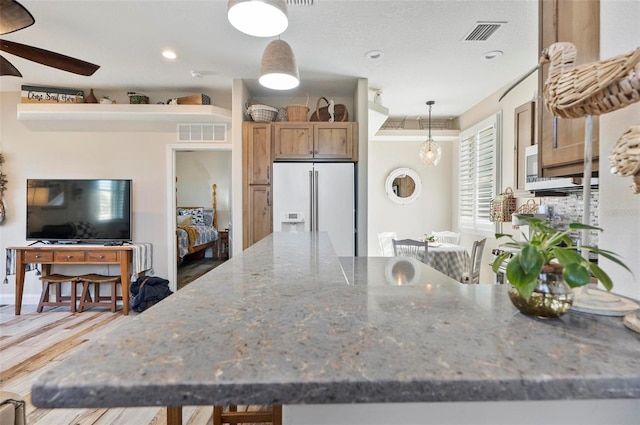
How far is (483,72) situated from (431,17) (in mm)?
1403

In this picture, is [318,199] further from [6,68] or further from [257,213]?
[6,68]

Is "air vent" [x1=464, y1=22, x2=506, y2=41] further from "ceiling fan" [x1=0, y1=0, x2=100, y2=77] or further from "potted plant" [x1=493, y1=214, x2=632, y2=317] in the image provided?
"ceiling fan" [x1=0, y1=0, x2=100, y2=77]

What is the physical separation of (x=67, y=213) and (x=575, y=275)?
16.5 feet

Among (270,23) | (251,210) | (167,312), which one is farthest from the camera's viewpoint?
(251,210)

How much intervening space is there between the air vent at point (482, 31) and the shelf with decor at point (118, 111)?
9.21 feet

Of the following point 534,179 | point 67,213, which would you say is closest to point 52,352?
point 67,213

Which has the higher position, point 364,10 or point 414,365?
point 364,10

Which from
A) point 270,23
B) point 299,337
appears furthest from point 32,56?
point 299,337

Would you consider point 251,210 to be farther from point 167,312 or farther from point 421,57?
point 167,312

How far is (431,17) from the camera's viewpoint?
8.38ft

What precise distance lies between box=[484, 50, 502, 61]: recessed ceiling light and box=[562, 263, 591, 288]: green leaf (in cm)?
328

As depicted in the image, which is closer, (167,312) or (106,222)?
(167,312)

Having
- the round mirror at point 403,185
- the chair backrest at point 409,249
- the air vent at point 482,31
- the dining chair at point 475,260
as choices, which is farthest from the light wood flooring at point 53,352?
the round mirror at point 403,185

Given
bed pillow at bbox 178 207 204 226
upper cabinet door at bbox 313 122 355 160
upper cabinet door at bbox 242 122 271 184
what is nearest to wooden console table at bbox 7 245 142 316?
upper cabinet door at bbox 242 122 271 184
